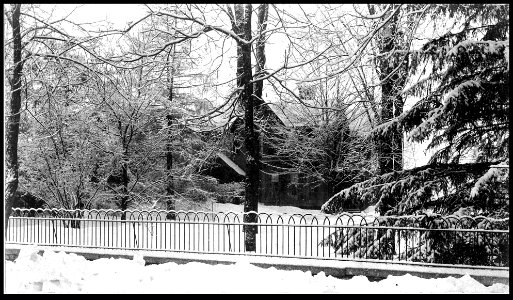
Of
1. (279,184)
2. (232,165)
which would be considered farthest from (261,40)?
(279,184)

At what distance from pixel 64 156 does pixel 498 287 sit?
53.8 ft

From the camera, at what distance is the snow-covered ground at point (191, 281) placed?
7.35 metres

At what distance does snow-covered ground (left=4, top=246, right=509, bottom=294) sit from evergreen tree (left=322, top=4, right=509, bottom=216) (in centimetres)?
249

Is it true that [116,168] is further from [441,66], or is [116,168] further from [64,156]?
[441,66]

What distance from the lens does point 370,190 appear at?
11.4 metres

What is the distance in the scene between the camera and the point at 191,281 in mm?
8312

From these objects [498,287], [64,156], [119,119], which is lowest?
[498,287]

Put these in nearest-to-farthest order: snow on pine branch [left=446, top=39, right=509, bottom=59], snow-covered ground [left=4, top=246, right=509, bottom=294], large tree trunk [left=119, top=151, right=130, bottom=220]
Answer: snow-covered ground [left=4, top=246, right=509, bottom=294]
snow on pine branch [left=446, top=39, right=509, bottom=59]
large tree trunk [left=119, top=151, right=130, bottom=220]

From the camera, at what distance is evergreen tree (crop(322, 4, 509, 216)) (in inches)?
384

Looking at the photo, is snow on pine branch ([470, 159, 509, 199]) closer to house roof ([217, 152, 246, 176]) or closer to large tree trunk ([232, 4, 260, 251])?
large tree trunk ([232, 4, 260, 251])

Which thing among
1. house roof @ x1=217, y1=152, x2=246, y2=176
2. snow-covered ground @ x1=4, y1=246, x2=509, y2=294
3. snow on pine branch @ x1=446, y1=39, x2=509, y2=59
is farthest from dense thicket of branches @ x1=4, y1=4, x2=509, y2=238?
house roof @ x1=217, y1=152, x2=246, y2=176

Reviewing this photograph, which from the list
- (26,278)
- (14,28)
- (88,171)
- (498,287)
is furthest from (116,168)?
(498,287)

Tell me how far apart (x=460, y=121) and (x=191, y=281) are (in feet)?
20.6
